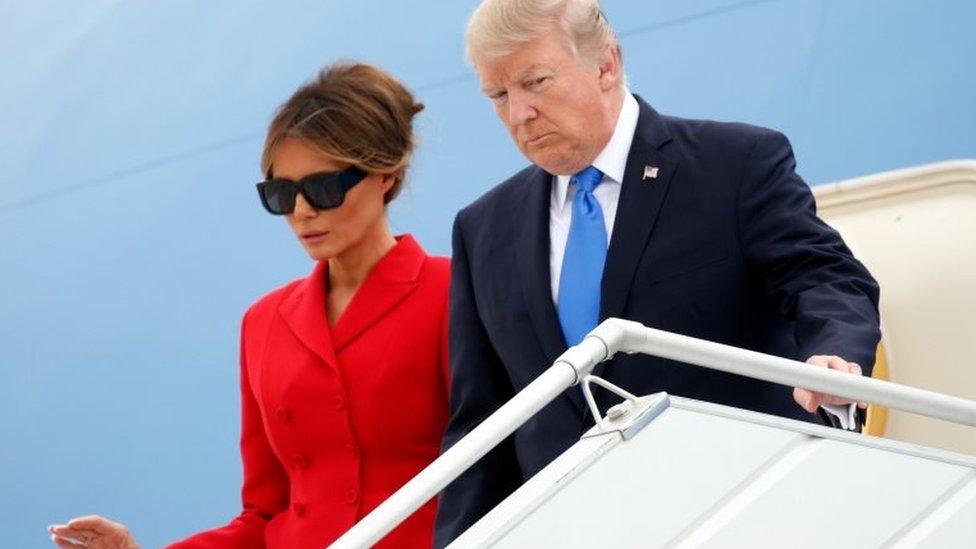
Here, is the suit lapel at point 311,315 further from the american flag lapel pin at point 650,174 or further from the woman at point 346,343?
the american flag lapel pin at point 650,174

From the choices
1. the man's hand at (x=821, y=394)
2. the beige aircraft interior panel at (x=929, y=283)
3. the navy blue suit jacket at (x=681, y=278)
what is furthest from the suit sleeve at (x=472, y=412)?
the beige aircraft interior panel at (x=929, y=283)

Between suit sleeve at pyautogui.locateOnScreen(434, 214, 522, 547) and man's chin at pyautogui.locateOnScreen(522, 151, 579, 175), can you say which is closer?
man's chin at pyautogui.locateOnScreen(522, 151, 579, 175)

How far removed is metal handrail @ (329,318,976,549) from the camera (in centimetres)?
191

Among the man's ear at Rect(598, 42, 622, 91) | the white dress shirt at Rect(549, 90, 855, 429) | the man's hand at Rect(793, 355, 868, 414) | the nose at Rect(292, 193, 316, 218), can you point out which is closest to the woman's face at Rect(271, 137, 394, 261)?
the nose at Rect(292, 193, 316, 218)

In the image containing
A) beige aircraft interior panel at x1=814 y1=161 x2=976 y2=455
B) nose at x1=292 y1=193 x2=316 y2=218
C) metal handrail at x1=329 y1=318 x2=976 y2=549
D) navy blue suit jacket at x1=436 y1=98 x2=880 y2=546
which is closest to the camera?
metal handrail at x1=329 y1=318 x2=976 y2=549

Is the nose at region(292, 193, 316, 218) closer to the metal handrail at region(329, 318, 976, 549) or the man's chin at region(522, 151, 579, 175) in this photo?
the man's chin at region(522, 151, 579, 175)

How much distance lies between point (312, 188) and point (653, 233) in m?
0.68

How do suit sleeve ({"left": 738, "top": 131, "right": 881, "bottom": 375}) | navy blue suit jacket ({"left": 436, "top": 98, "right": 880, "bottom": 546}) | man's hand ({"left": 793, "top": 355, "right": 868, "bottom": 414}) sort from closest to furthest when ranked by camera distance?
man's hand ({"left": 793, "top": 355, "right": 868, "bottom": 414}) < suit sleeve ({"left": 738, "top": 131, "right": 881, "bottom": 375}) < navy blue suit jacket ({"left": 436, "top": 98, "right": 880, "bottom": 546})

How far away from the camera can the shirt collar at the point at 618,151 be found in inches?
119

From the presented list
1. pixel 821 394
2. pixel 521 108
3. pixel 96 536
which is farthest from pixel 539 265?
pixel 96 536

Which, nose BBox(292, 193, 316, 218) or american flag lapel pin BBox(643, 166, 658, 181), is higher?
nose BBox(292, 193, 316, 218)

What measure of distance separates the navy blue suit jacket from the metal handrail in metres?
0.41

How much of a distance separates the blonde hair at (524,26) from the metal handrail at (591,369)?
2.82 ft

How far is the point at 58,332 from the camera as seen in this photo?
7.65 m
